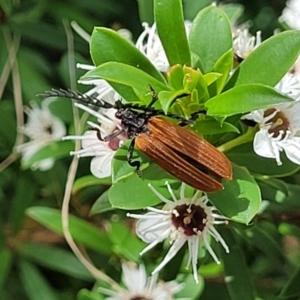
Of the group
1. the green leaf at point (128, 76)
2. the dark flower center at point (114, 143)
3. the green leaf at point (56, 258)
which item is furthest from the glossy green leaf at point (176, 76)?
the green leaf at point (56, 258)

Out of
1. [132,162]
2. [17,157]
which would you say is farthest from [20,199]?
[132,162]

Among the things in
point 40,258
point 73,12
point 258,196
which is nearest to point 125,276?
point 40,258

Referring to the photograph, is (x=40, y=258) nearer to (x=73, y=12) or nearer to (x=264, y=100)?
(x=73, y=12)

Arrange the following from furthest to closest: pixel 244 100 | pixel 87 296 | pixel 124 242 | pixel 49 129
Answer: pixel 49 129 < pixel 124 242 < pixel 87 296 < pixel 244 100

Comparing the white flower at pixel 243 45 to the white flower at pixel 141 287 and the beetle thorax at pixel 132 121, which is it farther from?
the white flower at pixel 141 287

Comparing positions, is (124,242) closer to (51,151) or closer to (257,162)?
(51,151)

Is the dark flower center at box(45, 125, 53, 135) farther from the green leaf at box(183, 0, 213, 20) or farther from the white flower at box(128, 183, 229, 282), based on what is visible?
the white flower at box(128, 183, 229, 282)

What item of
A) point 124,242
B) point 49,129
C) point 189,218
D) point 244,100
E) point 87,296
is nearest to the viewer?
point 244,100
